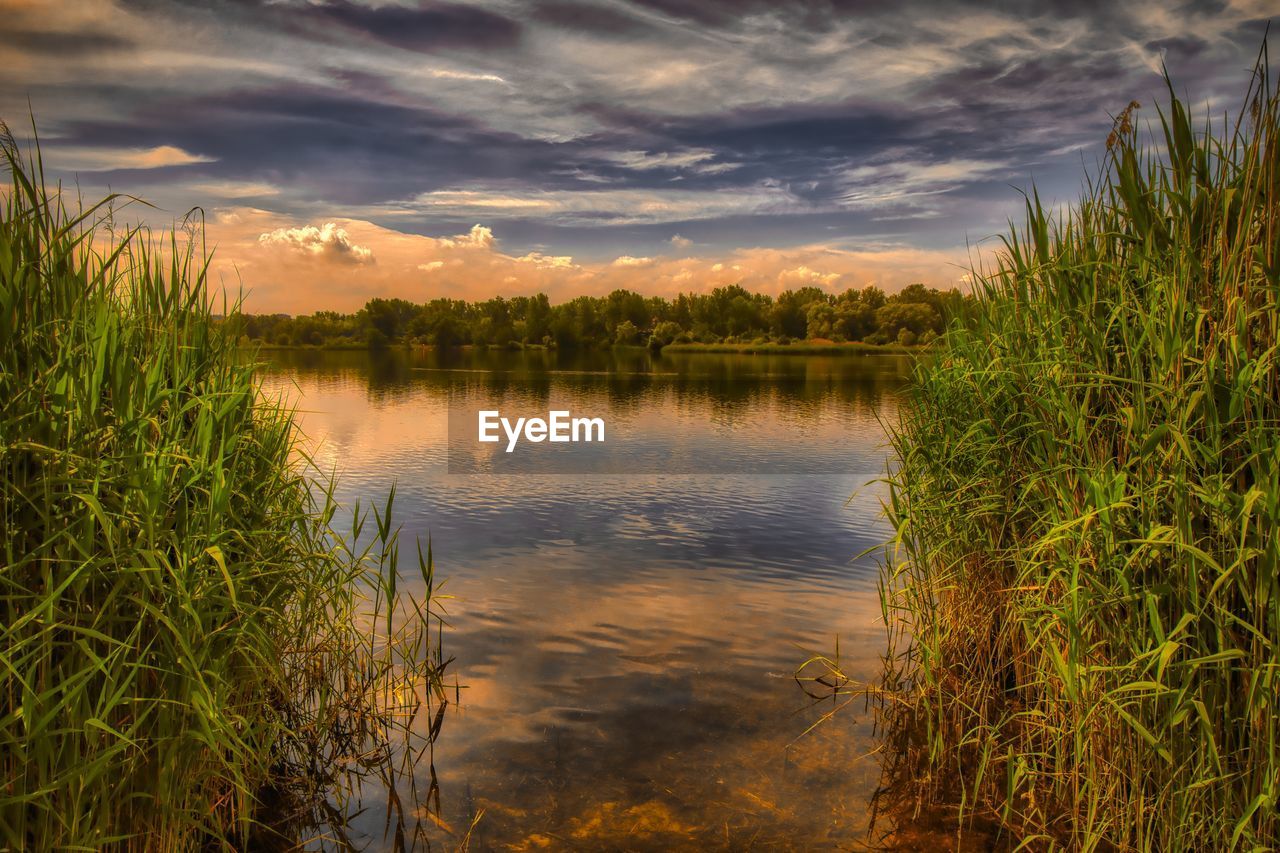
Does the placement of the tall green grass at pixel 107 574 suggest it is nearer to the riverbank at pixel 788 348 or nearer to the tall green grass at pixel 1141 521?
the tall green grass at pixel 1141 521

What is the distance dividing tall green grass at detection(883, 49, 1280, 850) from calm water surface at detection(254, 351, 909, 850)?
4.52 feet

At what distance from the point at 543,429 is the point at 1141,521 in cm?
3781

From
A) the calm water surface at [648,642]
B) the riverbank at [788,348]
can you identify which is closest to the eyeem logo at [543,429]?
the calm water surface at [648,642]

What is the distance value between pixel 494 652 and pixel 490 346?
148m

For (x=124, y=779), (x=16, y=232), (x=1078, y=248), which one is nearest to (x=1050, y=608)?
(x=1078, y=248)

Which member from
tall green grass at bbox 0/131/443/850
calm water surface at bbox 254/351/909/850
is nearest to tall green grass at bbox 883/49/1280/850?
calm water surface at bbox 254/351/909/850

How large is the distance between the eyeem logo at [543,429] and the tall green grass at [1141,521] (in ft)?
95.1

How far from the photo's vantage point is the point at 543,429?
41.8 meters

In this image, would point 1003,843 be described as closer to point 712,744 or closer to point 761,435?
point 712,744

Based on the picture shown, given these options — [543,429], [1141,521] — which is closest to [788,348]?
[543,429]

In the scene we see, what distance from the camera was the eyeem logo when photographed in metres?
38.1

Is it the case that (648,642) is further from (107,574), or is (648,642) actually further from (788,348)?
(788,348)

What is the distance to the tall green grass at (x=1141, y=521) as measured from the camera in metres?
4.48

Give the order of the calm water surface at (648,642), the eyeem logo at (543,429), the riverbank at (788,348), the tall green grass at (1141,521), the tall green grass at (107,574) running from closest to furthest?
1. the tall green grass at (107,574)
2. the tall green grass at (1141,521)
3. the calm water surface at (648,642)
4. the eyeem logo at (543,429)
5. the riverbank at (788,348)
